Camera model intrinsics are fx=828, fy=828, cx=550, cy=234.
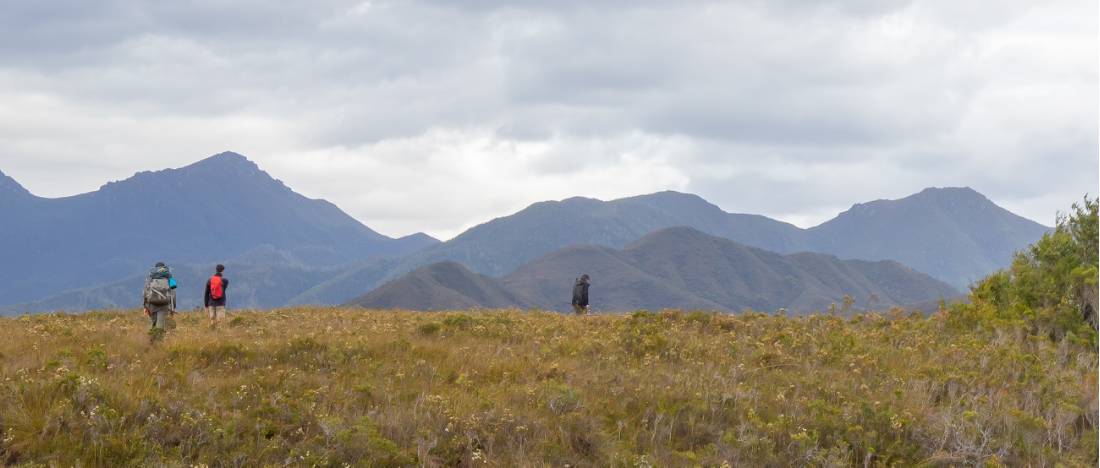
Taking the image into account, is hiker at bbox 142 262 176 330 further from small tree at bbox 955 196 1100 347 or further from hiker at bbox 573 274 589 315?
small tree at bbox 955 196 1100 347

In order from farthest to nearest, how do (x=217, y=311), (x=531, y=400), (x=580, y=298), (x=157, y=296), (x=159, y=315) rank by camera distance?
(x=580, y=298), (x=217, y=311), (x=159, y=315), (x=157, y=296), (x=531, y=400)

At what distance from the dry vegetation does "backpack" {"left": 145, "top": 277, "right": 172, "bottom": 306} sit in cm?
92

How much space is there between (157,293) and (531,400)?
30.1ft

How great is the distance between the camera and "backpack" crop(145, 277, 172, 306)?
16.4 metres

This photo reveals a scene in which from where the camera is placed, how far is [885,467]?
10383 millimetres

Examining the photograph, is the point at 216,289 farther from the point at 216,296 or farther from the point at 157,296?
the point at 157,296

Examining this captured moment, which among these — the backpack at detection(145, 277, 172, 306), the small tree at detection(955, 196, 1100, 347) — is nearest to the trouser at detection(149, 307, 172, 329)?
the backpack at detection(145, 277, 172, 306)

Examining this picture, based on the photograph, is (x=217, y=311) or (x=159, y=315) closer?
(x=159, y=315)

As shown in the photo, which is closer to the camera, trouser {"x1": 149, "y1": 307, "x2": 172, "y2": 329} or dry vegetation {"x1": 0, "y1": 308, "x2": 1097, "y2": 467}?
dry vegetation {"x1": 0, "y1": 308, "x2": 1097, "y2": 467}

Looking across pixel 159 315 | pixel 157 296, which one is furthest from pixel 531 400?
pixel 159 315

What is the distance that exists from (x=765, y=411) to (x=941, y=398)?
3.34 metres

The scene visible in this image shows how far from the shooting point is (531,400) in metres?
11.3

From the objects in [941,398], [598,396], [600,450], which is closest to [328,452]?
[600,450]

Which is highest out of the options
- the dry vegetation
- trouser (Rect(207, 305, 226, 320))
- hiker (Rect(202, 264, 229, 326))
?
hiker (Rect(202, 264, 229, 326))
